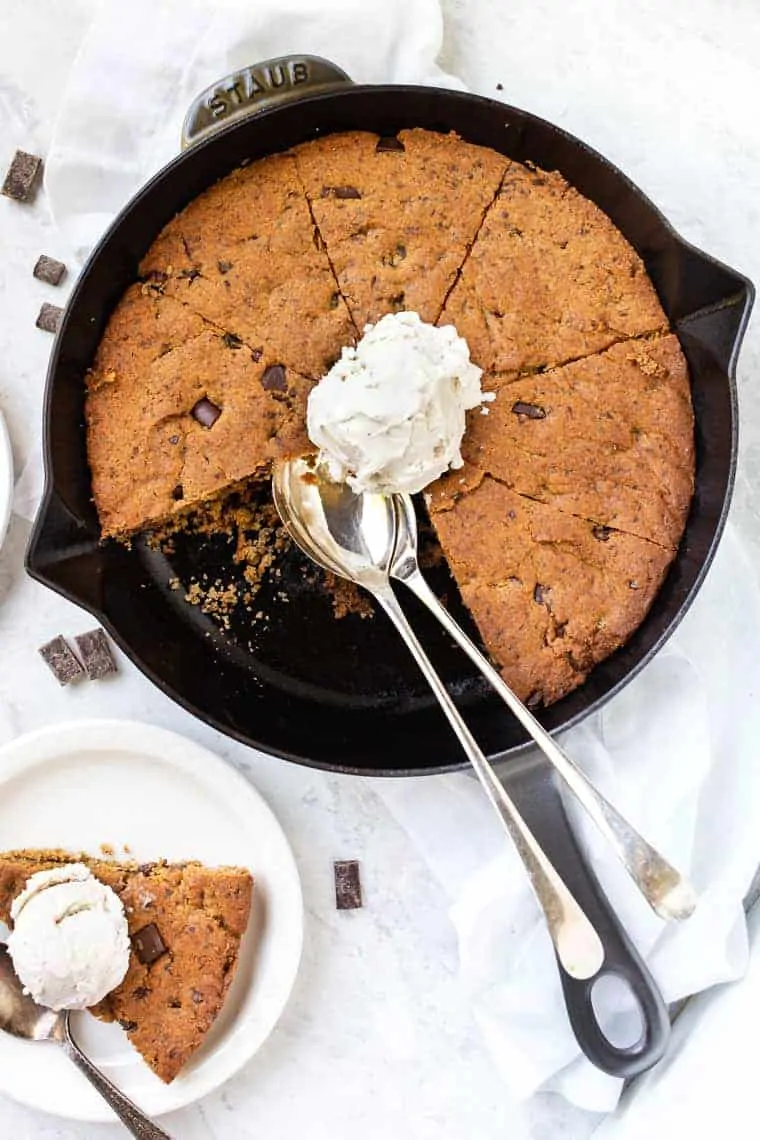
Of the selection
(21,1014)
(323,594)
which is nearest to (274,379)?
(323,594)

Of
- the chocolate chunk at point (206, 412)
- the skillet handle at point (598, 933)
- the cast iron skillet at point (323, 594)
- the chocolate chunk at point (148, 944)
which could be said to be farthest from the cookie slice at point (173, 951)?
the chocolate chunk at point (206, 412)

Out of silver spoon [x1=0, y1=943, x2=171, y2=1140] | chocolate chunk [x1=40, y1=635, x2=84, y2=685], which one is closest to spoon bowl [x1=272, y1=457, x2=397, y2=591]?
chocolate chunk [x1=40, y1=635, x2=84, y2=685]

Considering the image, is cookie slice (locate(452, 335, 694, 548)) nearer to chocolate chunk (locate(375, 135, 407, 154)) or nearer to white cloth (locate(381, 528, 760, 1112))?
white cloth (locate(381, 528, 760, 1112))

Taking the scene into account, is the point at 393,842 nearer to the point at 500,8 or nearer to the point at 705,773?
the point at 705,773

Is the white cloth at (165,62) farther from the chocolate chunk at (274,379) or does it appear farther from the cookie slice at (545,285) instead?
the chocolate chunk at (274,379)

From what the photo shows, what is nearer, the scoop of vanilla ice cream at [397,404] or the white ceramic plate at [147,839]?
the scoop of vanilla ice cream at [397,404]

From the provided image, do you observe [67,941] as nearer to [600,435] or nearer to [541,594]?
[541,594]
